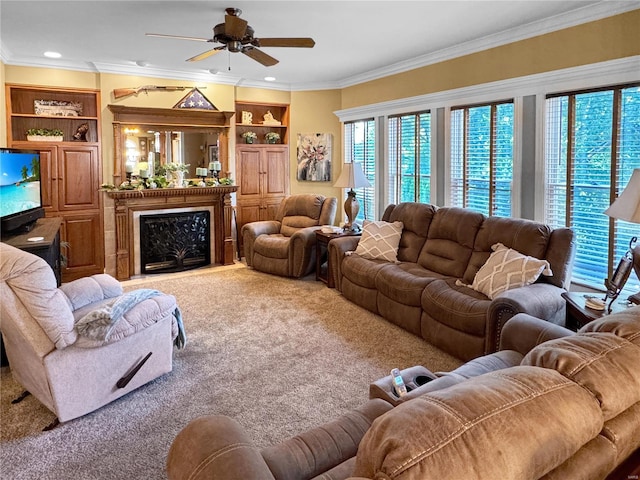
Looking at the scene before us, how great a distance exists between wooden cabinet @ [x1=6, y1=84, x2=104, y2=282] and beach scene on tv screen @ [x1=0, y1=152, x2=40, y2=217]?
1.32 m

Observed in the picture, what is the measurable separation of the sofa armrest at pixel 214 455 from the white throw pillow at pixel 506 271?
2613mm

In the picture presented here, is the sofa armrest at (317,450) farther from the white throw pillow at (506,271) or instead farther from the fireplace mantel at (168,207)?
the fireplace mantel at (168,207)

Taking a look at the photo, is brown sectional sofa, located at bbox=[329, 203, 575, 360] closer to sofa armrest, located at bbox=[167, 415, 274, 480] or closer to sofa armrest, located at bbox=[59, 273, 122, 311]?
sofa armrest, located at bbox=[167, 415, 274, 480]

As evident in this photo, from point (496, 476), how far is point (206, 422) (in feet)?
2.97

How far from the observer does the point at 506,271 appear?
348 cm

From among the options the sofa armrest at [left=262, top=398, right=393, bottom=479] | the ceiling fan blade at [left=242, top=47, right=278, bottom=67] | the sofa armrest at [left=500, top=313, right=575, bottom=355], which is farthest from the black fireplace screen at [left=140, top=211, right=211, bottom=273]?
the sofa armrest at [left=262, top=398, right=393, bottom=479]

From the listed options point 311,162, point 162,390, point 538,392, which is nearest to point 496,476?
point 538,392

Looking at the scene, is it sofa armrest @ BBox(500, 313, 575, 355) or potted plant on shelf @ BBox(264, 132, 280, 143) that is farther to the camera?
potted plant on shelf @ BBox(264, 132, 280, 143)

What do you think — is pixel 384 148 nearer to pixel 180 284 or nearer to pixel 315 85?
pixel 315 85

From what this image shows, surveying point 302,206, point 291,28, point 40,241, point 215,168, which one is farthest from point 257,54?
point 215,168

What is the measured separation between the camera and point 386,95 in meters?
6.09

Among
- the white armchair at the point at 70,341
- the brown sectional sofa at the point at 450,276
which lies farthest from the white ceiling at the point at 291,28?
the white armchair at the point at 70,341

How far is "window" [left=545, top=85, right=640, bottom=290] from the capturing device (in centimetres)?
362

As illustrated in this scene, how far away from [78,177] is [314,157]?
3358mm
